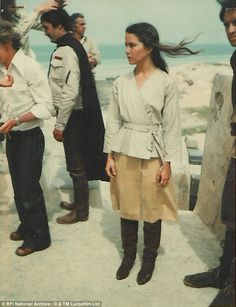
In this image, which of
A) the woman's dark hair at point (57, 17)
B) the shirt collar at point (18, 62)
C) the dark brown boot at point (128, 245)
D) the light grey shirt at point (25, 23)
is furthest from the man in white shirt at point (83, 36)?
the dark brown boot at point (128, 245)

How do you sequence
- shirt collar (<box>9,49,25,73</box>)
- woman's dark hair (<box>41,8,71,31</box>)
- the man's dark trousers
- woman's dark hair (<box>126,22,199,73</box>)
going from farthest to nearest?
woman's dark hair (<box>41,8,71,31</box>) < the man's dark trousers < shirt collar (<box>9,49,25,73</box>) < woman's dark hair (<box>126,22,199,73</box>)

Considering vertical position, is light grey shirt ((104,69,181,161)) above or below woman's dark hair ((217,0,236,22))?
below

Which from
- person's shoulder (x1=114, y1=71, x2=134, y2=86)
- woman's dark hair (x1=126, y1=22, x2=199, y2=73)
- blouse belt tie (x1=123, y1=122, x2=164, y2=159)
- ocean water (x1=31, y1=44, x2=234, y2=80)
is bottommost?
ocean water (x1=31, y1=44, x2=234, y2=80)

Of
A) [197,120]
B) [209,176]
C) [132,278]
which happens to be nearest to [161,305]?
[132,278]

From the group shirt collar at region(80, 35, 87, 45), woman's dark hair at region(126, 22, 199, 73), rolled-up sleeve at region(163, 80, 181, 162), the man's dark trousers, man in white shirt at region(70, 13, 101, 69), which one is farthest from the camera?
shirt collar at region(80, 35, 87, 45)

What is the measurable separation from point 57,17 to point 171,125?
146 cm

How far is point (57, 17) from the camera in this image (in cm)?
331

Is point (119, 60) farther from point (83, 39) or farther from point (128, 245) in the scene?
point (128, 245)

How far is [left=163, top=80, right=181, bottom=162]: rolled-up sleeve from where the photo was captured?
2578 millimetres

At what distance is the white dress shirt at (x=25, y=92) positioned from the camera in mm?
2807

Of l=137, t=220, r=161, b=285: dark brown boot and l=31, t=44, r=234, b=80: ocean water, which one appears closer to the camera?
l=137, t=220, r=161, b=285: dark brown boot

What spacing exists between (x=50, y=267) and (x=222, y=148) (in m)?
1.72

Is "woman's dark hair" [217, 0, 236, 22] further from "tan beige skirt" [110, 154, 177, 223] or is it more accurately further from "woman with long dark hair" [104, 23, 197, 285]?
"tan beige skirt" [110, 154, 177, 223]

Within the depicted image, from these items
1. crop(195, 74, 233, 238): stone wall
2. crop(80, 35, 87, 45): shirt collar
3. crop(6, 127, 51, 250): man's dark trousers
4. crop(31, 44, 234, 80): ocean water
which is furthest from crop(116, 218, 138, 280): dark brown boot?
crop(31, 44, 234, 80): ocean water
